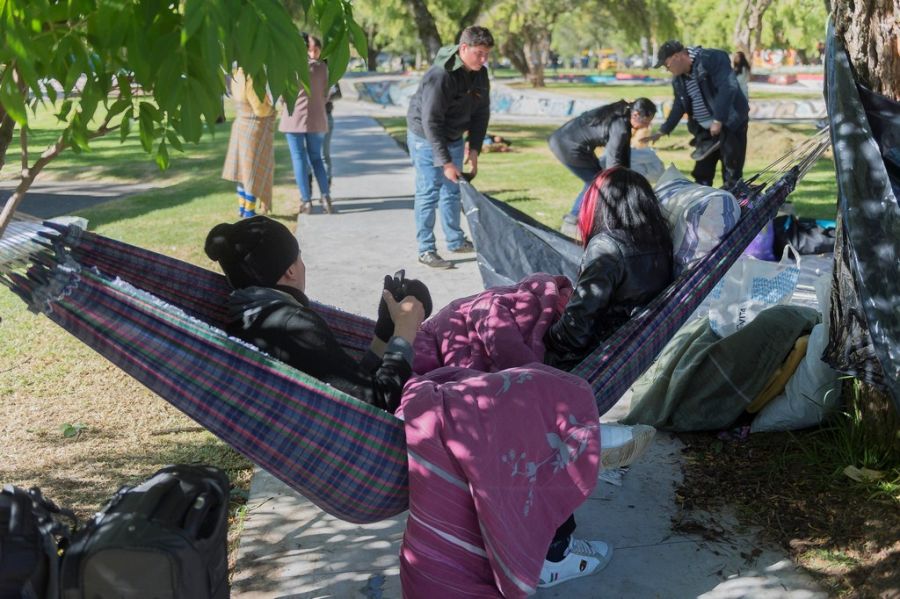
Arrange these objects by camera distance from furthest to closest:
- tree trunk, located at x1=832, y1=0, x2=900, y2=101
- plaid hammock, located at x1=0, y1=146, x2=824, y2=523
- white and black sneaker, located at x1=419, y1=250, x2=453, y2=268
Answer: white and black sneaker, located at x1=419, y1=250, x2=453, y2=268, tree trunk, located at x1=832, y1=0, x2=900, y2=101, plaid hammock, located at x1=0, y1=146, x2=824, y2=523

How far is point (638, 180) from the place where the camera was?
319 centimetres

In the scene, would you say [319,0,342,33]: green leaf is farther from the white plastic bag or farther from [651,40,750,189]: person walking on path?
[651,40,750,189]: person walking on path

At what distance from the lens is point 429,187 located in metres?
6.35

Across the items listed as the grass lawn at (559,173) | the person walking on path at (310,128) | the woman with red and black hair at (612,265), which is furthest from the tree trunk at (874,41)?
the person walking on path at (310,128)

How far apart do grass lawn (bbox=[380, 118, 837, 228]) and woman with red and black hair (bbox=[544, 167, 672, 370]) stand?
4.57 m

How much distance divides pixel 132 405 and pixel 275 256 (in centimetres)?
170

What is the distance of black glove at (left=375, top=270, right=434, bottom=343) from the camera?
2941 mm

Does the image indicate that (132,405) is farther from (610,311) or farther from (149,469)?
(610,311)

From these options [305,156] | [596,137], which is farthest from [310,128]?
[596,137]

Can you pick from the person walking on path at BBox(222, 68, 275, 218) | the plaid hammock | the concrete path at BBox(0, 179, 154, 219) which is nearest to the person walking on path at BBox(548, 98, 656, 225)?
the person walking on path at BBox(222, 68, 275, 218)

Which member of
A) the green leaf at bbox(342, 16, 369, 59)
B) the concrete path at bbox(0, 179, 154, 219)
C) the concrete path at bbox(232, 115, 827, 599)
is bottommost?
the concrete path at bbox(232, 115, 827, 599)

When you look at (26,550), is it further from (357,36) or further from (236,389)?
(357,36)

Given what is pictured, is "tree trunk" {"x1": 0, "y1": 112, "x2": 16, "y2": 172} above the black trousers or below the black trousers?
above

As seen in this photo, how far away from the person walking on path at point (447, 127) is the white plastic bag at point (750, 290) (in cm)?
208
